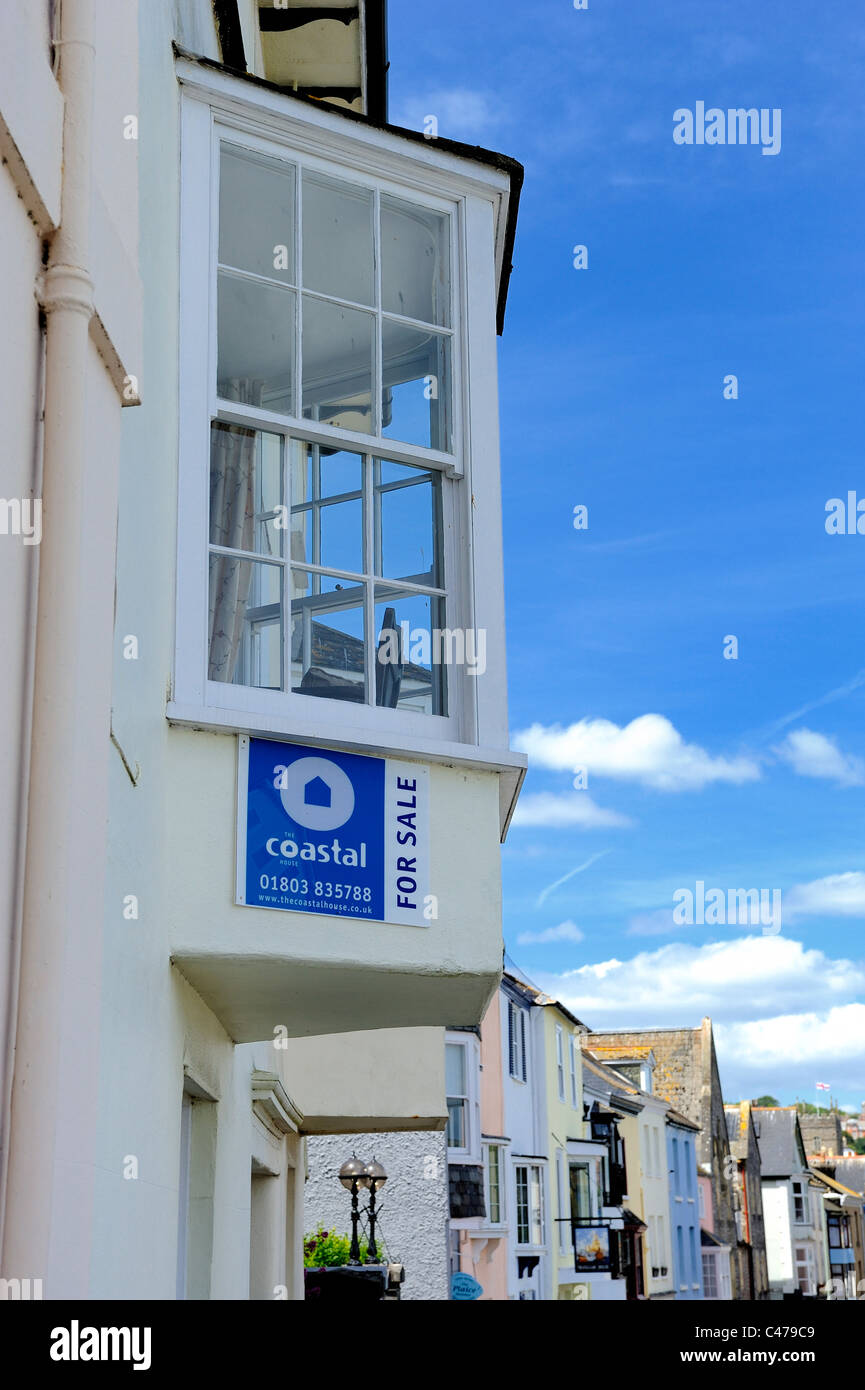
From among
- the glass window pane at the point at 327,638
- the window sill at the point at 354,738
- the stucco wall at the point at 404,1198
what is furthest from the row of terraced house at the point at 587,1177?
the glass window pane at the point at 327,638

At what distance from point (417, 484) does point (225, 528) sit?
794mm

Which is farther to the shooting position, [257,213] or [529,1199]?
[529,1199]

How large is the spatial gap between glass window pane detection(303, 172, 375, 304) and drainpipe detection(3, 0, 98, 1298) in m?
1.93

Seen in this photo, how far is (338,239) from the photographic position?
5445mm

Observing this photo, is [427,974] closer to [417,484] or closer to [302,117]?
[417,484]

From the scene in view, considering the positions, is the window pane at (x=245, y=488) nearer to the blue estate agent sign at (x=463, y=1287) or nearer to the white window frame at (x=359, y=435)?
the white window frame at (x=359, y=435)

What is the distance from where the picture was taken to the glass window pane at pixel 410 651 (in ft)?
16.6

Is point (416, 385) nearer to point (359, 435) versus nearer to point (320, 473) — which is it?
point (359, 435)

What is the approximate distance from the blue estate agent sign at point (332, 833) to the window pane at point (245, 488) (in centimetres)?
80

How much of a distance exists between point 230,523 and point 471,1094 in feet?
78.8

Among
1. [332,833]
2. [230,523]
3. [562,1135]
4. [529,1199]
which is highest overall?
[230,523]

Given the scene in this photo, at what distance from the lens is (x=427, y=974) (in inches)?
186

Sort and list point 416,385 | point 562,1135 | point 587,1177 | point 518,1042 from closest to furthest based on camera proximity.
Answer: point 416,385, point 518,1042, point 562,1135, point 587,1177

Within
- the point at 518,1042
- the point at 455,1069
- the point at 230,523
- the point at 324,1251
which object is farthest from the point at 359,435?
the point at 518,1042
